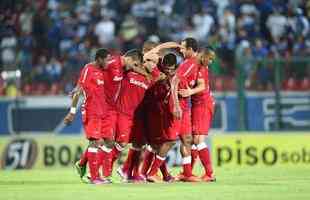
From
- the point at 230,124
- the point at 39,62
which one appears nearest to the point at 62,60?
the point at 39,62

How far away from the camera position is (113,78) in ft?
58.5

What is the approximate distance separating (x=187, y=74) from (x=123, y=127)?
1.31 meters

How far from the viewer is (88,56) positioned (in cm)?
2716

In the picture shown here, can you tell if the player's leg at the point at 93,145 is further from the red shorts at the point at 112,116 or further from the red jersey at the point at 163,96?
the red jersey at the point at 163,96

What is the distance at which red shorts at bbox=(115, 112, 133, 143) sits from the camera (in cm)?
1786

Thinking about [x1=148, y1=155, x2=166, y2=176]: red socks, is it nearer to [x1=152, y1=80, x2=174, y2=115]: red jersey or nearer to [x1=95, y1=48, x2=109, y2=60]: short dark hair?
[x1=152, y1=80, x2=174, y2=115]: red jersey

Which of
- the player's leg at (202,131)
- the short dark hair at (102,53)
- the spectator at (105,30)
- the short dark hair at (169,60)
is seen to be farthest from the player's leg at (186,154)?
the spectator at (105,30)

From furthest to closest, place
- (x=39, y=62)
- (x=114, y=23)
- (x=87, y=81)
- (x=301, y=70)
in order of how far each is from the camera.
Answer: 1. (x=114, y=23)
2. (x=39, y=62)
3. (x=301, y=70)
4. (x=87, y=81)

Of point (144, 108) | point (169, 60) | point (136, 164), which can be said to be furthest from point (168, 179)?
point (169, 60)

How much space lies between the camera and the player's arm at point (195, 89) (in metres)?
17.8

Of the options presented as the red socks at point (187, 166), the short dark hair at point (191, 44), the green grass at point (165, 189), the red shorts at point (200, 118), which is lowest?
the green grass at point (165, 189)

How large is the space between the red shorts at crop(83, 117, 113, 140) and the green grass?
774 mm

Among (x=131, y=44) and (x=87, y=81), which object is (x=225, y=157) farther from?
(x=87, y=81)

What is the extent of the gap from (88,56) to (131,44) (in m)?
1.78
